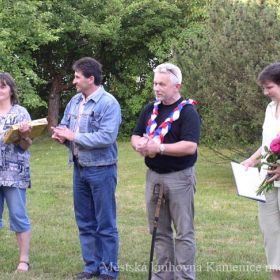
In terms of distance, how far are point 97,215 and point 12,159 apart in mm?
973

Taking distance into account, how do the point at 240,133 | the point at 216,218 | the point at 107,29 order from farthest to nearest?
the point at 107,29 < the point at 240,133 < the point at 216,218

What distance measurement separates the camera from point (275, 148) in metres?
4.12

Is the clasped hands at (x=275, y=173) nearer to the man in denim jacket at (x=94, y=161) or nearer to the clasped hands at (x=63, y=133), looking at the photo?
the man in denim jacket at (x=94, y=161)

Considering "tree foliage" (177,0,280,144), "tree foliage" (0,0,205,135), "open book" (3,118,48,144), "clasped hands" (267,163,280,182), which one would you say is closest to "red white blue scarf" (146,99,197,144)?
"clasped hands" (267,163,280,182)

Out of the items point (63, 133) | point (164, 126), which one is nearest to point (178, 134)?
point (164, 126)

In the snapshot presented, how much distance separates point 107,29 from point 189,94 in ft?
31.8

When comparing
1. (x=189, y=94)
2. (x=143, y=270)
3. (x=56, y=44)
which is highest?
(x=56, y=44)

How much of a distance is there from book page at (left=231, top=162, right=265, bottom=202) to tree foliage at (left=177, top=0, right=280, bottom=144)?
6.41 m

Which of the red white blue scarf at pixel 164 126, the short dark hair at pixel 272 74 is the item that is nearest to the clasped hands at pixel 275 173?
the short dark hair at pixel 272 74

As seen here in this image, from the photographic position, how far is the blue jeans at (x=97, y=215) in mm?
5090

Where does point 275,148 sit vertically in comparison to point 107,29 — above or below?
below

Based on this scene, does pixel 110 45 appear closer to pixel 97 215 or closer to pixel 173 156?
pixel 97 215

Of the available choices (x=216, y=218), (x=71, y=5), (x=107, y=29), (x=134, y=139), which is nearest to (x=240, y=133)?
(x=216, y=218)

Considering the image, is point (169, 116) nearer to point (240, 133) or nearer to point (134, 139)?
point (134, 139)
